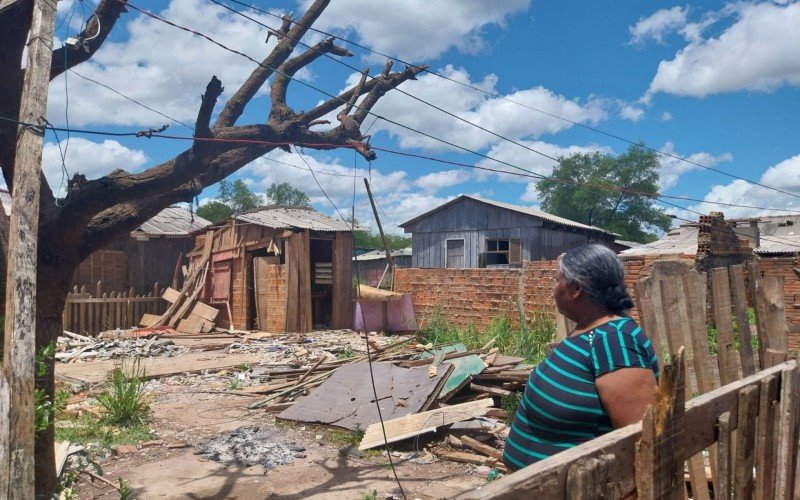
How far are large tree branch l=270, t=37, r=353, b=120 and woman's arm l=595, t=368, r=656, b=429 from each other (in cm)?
441

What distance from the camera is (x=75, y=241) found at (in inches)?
177

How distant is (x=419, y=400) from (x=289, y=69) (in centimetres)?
415

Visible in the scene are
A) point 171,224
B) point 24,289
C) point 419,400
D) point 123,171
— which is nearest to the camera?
point 24,289

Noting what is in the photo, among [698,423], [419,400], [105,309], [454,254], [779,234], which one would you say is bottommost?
[419,400]

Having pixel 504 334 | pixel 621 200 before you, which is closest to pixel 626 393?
pixel 504 334

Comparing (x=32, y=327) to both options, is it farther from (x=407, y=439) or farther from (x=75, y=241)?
(x=407, y=439)

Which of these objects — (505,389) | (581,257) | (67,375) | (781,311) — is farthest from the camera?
(67,375)

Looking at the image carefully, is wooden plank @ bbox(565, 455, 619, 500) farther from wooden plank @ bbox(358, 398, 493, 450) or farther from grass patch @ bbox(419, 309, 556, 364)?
grass patch @ bbox(419, 309, 556, 364)

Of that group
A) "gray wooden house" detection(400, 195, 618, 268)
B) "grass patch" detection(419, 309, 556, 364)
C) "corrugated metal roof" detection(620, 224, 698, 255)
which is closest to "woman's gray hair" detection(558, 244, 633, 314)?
"grass patch" detection(419, 309, 556, 364)

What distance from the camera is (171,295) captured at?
18.1 m

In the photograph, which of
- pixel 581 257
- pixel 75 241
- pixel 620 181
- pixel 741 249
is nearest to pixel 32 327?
pixel 75 241

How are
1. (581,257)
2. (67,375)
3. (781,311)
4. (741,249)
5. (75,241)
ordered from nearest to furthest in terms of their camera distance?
(581,257) → (781,311) → (75,241) → (67,375) → (741,249)

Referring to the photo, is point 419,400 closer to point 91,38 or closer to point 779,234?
point 91,38

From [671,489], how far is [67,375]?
421 inches
